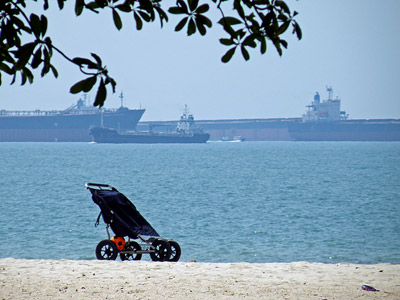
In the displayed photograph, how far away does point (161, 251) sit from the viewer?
766cm

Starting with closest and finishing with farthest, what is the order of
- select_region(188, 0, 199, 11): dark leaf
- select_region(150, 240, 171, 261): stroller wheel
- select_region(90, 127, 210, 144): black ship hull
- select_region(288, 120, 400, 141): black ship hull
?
select_region(188, 0, 199, 11): dark leaf < select_region(150, 240, 171, 261): stroller wheel < select_region(90, 127, 210, 144): black ship hull < select_region(288, 120, 400, 141): black ship hull

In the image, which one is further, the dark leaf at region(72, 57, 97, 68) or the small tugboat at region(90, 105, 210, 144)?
the small tugboat at region(90, 105, 210, 144)

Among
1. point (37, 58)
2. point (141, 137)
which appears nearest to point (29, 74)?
point (37, 58)

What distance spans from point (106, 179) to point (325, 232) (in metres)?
20.7

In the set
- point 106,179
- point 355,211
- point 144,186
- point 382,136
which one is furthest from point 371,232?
point 382,136

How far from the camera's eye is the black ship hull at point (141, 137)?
105062 millimetres

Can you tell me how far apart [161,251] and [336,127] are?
392ft

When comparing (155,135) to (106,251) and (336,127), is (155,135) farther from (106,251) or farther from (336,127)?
(106,251)

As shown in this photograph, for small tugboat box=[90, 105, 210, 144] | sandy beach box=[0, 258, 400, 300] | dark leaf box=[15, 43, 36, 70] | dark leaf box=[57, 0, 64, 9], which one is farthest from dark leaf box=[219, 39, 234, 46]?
small tugboat box=[90, 105, 210, 144]

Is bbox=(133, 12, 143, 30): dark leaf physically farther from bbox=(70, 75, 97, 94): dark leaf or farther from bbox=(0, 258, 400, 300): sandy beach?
bbox=(0, 258, 400, 300): sandy beach

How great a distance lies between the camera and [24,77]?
106 inches

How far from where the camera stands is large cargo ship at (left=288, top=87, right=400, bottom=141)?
12112 cm

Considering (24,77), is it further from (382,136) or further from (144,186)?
(382,136)

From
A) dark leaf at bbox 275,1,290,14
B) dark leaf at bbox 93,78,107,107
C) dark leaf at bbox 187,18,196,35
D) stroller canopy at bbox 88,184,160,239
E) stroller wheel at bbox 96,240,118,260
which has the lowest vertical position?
stroller wheel at bbox 96,240,118,260
